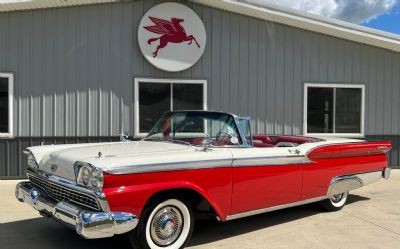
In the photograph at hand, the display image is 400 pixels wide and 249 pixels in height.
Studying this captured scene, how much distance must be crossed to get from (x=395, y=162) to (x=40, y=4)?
29.9ft

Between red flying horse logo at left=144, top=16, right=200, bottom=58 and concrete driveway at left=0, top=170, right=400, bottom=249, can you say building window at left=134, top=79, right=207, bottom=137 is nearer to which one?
red flying horse logo at left=144, top=16, right=200, bottom=58

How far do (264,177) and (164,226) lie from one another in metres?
1.39

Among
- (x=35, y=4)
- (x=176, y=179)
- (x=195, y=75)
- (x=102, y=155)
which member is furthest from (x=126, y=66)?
(x=176, y=179)

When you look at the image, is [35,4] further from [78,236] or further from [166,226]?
[166,226]

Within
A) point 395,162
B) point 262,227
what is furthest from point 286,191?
point 395,162

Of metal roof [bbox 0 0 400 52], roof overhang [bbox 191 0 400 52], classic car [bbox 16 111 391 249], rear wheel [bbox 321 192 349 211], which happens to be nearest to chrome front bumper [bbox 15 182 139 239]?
classic car [bbox 16 111 391 249]

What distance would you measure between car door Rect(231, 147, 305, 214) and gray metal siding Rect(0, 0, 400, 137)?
14.7 ft

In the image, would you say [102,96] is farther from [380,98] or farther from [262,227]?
[380,98]

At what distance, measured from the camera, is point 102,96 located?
882 centimetres

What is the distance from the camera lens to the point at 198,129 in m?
5.11

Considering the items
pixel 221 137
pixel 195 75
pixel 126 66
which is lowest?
pixel 221 137

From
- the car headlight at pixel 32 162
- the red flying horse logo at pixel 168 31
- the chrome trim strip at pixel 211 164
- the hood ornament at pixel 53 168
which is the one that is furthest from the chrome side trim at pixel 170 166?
the red flying horse logo at pixel 168 31

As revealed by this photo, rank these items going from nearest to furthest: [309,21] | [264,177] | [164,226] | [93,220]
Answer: [93,220] → [164,226] → [264,177] → [309,21]

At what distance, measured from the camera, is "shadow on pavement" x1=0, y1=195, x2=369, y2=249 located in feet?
15.0
